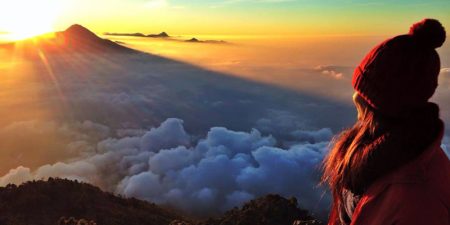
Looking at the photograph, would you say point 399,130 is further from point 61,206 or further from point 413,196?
point 61,206

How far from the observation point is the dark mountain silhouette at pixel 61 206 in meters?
15.0

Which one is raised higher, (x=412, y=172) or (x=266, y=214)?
(x=412, y=172)

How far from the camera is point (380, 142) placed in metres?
2.18

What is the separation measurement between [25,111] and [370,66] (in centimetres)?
19718

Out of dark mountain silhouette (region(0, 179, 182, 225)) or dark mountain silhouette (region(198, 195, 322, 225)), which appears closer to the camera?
dark mountain silhouette (region(198, 195, 322, 225))

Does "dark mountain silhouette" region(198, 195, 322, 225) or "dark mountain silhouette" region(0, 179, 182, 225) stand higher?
"dark mountain silhouette" region(198, 195, 322, 225)

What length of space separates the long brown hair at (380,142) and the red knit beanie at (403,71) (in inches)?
2.1

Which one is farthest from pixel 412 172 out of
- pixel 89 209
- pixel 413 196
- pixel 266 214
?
pixel 89 209

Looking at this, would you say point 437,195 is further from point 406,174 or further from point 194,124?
point 194,124

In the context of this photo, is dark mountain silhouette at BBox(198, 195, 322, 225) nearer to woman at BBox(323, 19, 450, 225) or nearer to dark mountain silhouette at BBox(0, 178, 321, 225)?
dark mountain silhouette at BBox(0, 178, 321, 225)

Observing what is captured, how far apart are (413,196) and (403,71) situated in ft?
1.75

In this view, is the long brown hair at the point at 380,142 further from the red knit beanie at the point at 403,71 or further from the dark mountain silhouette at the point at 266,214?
the dark mountain silhouette at the point at 266,214

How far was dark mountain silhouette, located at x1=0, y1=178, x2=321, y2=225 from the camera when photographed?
1352 cm

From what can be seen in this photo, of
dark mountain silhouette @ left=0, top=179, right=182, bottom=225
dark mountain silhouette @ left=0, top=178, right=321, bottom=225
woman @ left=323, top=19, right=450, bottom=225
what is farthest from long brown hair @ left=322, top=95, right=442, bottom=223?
dark mountain silhouette @ left=0, top=179, right=182, bottom=225
